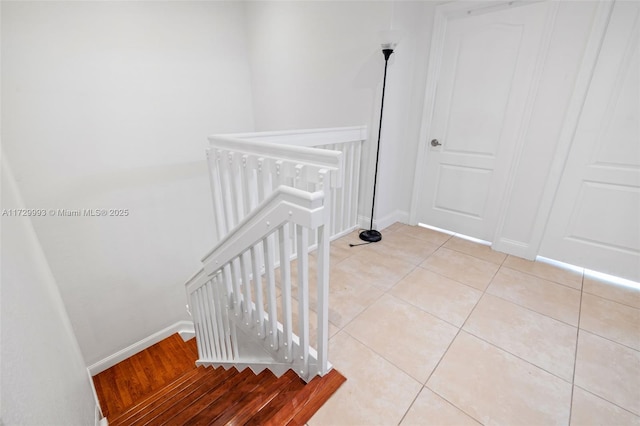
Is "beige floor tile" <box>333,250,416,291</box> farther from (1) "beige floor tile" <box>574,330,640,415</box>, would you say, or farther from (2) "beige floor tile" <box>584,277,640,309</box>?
(2) "beige floor tile" <box>584,277,640,309</box>

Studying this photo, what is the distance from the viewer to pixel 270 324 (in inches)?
57.4

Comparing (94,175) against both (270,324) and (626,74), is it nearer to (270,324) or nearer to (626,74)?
(270,324)

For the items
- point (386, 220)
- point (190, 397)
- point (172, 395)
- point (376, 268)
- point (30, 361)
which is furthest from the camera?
point (386, 220)

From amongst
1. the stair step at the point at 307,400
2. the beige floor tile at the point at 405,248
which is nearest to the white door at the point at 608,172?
the beige floor tile at the point at 405,248

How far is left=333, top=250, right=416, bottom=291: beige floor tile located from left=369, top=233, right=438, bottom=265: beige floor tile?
78 millimetres

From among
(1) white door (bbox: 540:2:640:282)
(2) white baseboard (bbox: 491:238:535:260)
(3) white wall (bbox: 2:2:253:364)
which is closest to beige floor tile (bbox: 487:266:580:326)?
(2) white baseboard (bbox: 491:238:535:260)

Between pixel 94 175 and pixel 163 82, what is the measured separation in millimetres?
1155

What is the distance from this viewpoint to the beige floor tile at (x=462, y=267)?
6.98ft

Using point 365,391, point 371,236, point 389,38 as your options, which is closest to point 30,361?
point 365,391

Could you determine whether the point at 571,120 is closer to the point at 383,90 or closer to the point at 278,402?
the point at 383,90

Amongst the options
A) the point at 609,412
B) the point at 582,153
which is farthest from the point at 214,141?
the point at 582,153

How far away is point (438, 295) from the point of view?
6.43ft

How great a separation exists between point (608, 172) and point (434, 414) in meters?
2.13

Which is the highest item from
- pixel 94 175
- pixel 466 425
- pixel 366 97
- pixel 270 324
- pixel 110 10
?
pixel 110 10
